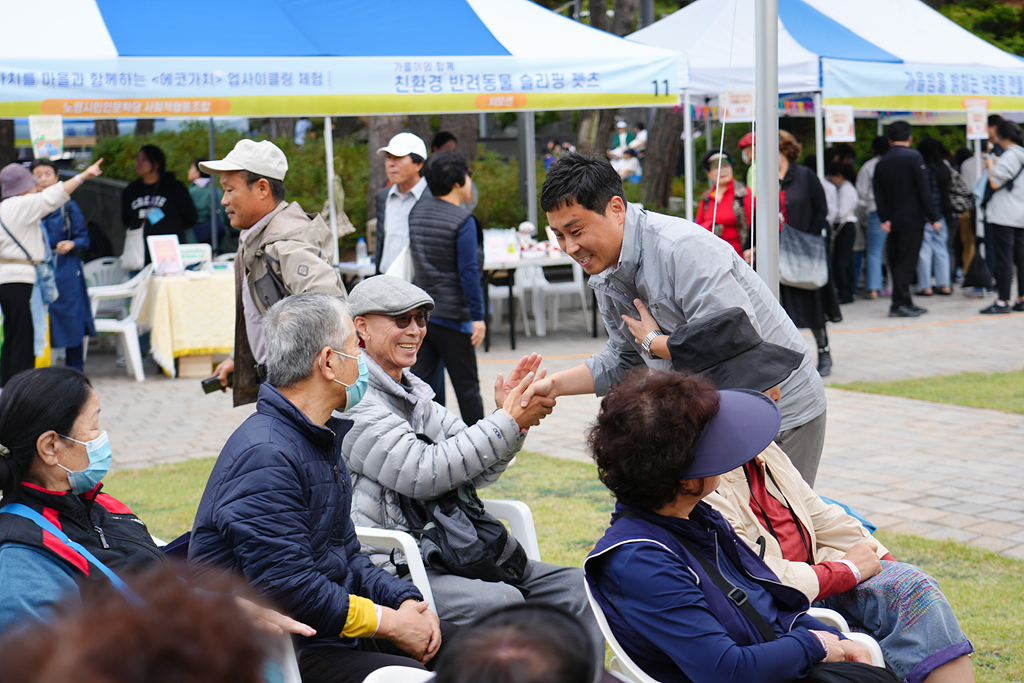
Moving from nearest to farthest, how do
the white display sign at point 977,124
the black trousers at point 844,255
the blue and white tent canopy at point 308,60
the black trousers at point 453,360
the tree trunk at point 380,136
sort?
1. the black trousers at point 453,360
2. the blue and white tent canopy at point 308,60
3. the white display sign at point 977,124
4. the black trousers at point 844,255
5. the tree trunk at point 380,136

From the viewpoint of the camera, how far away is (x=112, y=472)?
242 inches

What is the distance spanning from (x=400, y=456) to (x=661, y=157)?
14.2 meters

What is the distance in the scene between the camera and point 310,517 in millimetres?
2514

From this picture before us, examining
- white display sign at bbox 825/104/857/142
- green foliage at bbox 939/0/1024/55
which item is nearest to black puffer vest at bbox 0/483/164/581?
white display sign at bbox 825/104/857/142

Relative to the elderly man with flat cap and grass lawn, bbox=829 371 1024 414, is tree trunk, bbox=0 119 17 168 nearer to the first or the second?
the elderly man with flat cap

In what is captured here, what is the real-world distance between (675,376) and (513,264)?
806 cm

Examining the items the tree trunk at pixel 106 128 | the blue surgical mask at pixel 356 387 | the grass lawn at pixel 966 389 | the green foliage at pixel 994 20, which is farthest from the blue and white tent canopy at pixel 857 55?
the tree trunk at pixel 106 128

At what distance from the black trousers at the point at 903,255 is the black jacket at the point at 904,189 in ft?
0.14

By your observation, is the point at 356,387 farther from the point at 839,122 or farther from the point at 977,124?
the point at 977,124

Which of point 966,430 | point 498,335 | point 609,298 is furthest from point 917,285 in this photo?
point 609,298

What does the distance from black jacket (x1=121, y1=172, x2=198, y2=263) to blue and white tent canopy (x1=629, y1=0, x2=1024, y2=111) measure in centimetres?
560

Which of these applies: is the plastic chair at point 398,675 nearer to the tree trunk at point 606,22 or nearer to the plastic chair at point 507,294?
the plastic chair at point 507,294

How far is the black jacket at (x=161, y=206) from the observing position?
10.2 m

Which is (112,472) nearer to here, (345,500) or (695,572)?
(345,500)
